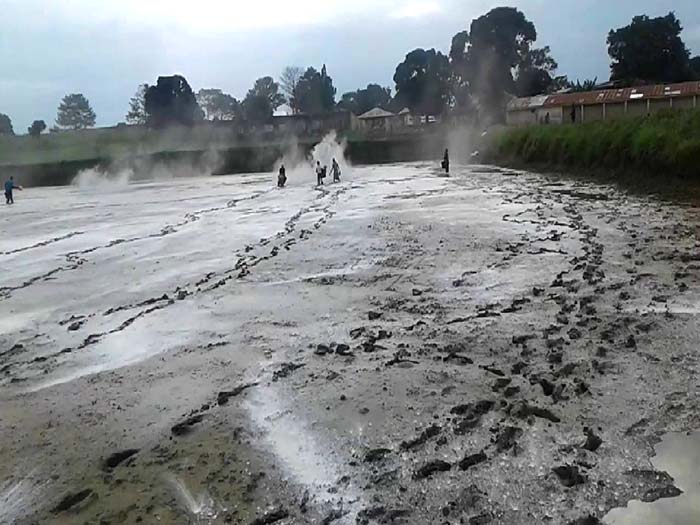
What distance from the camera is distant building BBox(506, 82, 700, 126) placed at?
49.0m

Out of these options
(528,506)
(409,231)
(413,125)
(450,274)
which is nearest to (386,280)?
(450,274)

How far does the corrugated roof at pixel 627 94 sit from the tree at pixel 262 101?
164 ft

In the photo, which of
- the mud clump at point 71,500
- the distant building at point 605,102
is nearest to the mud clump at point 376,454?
the mud clump at point 71,500

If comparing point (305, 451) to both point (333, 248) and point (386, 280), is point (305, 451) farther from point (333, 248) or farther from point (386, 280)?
point (333, 248)

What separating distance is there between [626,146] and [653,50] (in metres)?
46.8

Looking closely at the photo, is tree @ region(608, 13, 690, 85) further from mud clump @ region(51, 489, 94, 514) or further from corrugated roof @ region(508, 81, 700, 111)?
mud clump @ region(51, 489, 94, 514)

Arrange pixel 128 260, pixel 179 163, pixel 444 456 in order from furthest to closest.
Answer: pixel 179 163 < pixel 128 260 < pixel 444 456

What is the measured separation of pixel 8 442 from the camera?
5871 mm

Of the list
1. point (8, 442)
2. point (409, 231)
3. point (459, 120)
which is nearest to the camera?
point (8, 442)

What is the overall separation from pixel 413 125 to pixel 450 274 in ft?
265

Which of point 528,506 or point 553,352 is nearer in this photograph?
A: point 528,506

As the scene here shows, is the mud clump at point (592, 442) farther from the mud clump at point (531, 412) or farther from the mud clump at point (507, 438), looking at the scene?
the mud clump at point (507, 438)

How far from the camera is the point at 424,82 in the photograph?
99688 mm

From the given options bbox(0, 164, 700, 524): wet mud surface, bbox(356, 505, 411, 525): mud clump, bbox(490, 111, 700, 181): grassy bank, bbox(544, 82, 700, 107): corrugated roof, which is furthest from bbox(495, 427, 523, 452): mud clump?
bbox(544, 82, 700, 107): corrugated roof
